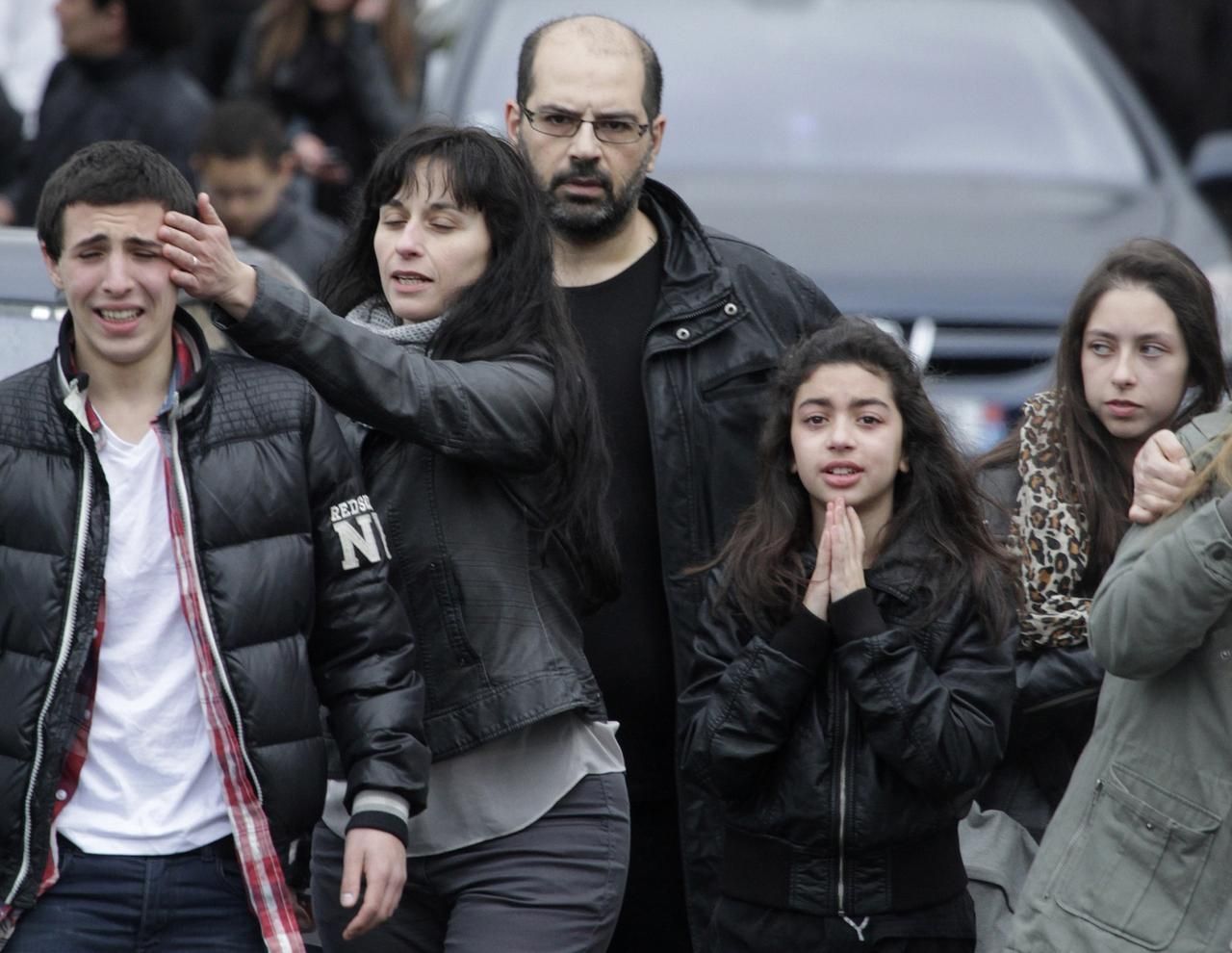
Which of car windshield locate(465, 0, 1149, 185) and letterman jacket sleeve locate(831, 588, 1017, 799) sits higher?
car windshield locate(465, 0, 1149, 185)

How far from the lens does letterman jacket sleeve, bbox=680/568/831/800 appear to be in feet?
13.5

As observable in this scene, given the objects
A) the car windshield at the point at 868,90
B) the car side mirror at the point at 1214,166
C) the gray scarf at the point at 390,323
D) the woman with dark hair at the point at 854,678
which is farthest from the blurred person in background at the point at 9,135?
the woman with dark hair at the point at 854,678

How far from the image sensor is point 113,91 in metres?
8.97

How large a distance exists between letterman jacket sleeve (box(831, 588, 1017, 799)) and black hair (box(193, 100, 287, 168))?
4.73 m

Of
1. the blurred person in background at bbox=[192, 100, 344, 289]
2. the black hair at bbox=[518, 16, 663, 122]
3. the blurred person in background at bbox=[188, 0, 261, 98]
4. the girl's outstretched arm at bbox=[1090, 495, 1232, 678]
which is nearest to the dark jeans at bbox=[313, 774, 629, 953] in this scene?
the girl's outstretched arm at bbox=[1090, 495, 1232, 678]

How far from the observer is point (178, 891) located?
341 centimetres

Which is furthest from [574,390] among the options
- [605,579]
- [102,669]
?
[102,669]

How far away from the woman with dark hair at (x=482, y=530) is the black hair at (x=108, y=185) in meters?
0.22

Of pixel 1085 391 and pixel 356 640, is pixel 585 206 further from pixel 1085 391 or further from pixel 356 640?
pixel 356 640

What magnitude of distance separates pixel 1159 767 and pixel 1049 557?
681mm

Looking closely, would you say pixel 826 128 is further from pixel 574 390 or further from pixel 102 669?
pixel 102 669

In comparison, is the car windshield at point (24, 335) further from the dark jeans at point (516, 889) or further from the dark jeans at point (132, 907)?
the dark jeans at point (132, 907)

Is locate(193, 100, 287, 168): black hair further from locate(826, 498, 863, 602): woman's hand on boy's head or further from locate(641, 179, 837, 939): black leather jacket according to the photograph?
locate(826, 498, 863, 602): woman's hand on boy's head

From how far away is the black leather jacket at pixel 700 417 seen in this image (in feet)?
15.0
